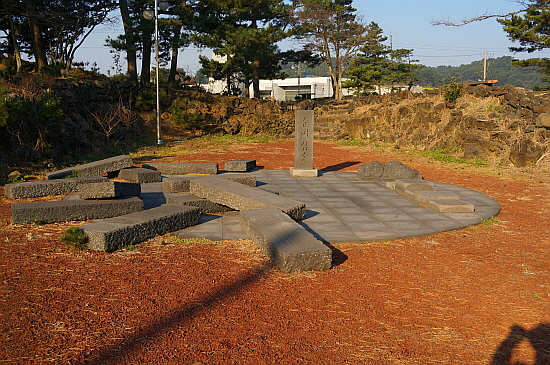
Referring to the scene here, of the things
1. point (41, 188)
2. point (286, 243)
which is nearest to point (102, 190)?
point (41, 188)

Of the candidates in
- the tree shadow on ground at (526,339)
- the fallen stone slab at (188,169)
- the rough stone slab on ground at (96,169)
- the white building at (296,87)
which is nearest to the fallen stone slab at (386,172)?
the fallen stone slab at (188,169)

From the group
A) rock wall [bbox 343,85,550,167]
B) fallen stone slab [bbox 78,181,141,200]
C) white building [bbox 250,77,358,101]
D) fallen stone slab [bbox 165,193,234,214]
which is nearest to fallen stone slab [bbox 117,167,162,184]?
fallen stone slab [bbox 165,193,234,214]

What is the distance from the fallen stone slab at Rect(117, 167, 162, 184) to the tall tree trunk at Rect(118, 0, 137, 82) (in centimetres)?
1628

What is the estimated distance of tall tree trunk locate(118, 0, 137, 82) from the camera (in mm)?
23848

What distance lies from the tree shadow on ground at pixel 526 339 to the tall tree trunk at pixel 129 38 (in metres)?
24.5

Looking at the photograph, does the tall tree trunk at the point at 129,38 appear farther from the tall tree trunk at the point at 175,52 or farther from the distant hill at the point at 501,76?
the distant hill at the point at 501,76

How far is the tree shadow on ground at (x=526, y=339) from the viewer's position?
10.3ft

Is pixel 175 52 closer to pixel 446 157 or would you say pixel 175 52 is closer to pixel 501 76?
pixel 446 157

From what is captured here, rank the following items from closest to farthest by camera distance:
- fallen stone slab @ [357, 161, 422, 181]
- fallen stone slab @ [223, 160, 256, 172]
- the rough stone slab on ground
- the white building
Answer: the rough stone slab on ground → fallen stone slab @ [357, 161, 422, 181] → fallen stone slab @ [223, 160, 256, 172] → the white building

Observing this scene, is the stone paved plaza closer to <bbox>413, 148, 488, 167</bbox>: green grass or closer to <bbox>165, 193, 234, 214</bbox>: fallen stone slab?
<bbox>165, 193, 234, 214</bbox>: fallen stone slab

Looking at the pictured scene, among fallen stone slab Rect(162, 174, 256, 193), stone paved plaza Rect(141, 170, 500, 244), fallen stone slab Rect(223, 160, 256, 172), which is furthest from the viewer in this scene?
fallen stone slab Rect(223, 160, 256, 172)

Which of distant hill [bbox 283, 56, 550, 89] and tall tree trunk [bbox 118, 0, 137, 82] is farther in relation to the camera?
distant hill [bbox 283, 56, 550, 89]

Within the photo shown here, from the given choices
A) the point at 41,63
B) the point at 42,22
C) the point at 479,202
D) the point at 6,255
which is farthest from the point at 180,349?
the point at 42,22

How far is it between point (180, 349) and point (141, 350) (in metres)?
0.28
